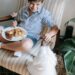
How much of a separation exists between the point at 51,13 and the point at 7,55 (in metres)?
0.59

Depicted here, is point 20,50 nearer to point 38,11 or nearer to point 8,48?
point 8,48

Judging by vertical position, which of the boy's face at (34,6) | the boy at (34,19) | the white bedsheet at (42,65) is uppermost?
the boy's face at (34,6)

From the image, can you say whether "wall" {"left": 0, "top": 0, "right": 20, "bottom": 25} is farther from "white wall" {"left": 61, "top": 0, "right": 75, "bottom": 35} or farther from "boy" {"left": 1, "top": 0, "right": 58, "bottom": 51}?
"white wall" {"left": 61, "top": 0, "right": 75, "bottom": 35}

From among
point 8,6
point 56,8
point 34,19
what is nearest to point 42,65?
point 34,19

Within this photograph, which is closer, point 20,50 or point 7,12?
point 20,50

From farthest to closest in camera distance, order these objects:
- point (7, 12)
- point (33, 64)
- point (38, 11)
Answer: point (7, 12), point (38, 11), point (33, 64)

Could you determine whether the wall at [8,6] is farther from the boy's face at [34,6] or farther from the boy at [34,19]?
the boy's face at [34,6]

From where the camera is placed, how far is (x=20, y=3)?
201cm

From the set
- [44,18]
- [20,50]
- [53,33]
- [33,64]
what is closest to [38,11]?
[44,18]

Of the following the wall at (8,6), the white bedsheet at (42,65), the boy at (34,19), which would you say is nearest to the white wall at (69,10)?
the boy at (34,19)

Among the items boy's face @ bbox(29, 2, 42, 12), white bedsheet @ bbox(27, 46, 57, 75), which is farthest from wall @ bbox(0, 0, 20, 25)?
white bedsheet @ bbox(27, 46, 57, 75)

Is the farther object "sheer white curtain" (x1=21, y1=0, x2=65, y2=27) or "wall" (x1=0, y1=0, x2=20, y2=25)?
"wall" (x1=0, y1=0, x2=20, y2=25)

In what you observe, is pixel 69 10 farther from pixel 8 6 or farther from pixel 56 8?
pixel 8 6

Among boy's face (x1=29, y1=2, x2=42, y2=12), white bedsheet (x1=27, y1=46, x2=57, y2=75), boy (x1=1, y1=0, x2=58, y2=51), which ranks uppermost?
boy's face (x1=29, y1=2, x2=42, y2=12)
